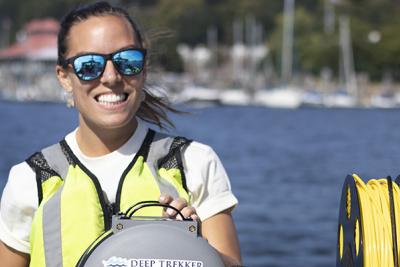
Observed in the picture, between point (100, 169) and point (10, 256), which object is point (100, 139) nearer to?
point (100, 169)

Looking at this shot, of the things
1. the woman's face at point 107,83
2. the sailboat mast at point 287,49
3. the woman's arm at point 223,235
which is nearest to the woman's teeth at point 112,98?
the woman's face at point 107,83

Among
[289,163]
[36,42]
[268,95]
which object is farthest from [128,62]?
[36,42]

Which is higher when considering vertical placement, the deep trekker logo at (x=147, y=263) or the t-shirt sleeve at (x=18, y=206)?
the t-shirt sleeve at (x=18, y=206)

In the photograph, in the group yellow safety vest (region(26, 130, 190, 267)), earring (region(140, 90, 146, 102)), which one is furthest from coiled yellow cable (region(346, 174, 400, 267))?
earring (region(140, 90, 146, 102))

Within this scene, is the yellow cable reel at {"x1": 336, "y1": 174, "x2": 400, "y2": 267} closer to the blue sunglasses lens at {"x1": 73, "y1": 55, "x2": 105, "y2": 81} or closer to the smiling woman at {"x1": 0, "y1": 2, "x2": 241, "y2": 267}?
the smiling woman at {"x1": 0, "y1": 2, "x2": 241, "y2": 267}

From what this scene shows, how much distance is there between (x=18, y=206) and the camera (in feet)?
12.9

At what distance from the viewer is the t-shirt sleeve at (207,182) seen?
384 centimetres

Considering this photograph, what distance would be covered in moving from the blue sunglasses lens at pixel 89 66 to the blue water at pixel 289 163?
133 cm

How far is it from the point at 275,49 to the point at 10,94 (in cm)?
2550

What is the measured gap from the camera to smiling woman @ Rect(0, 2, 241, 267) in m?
3.81

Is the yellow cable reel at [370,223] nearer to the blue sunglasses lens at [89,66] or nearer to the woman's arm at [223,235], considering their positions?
the woman's arm at [223,235]

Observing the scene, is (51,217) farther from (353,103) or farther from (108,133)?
(353,103)

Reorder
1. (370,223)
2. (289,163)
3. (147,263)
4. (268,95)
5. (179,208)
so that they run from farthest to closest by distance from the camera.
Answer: (268,95) < (289,163) < (370,223) < (179,208) < (147,263)

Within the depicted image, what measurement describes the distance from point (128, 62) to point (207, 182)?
17.5 inches
